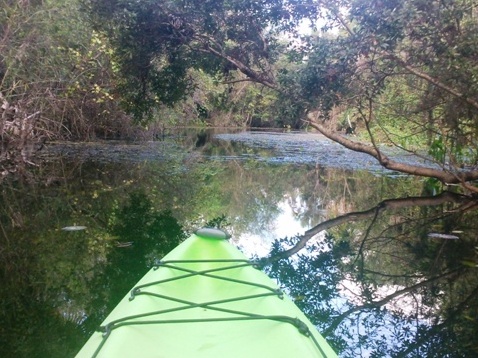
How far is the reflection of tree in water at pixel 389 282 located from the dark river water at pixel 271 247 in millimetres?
16

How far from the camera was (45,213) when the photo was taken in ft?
23.3

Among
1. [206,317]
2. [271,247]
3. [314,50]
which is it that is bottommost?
[271,247]

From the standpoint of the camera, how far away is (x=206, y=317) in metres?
2.54

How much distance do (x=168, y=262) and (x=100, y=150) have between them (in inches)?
538

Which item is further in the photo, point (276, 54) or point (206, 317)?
point (276, 54)

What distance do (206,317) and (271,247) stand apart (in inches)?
147

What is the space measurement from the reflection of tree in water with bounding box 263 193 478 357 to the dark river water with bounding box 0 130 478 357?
16 mm

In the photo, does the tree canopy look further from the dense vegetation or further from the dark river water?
the dark river water

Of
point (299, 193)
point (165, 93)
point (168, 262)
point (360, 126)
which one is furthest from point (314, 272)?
Result: point (360, 126)

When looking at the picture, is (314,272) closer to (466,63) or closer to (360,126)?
(466,63)

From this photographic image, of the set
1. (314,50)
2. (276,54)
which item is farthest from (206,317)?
(276,54)

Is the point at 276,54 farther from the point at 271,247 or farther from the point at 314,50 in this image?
the point at 271,247

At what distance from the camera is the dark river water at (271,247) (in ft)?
12.4

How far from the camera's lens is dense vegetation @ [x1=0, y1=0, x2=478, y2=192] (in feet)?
26.2
